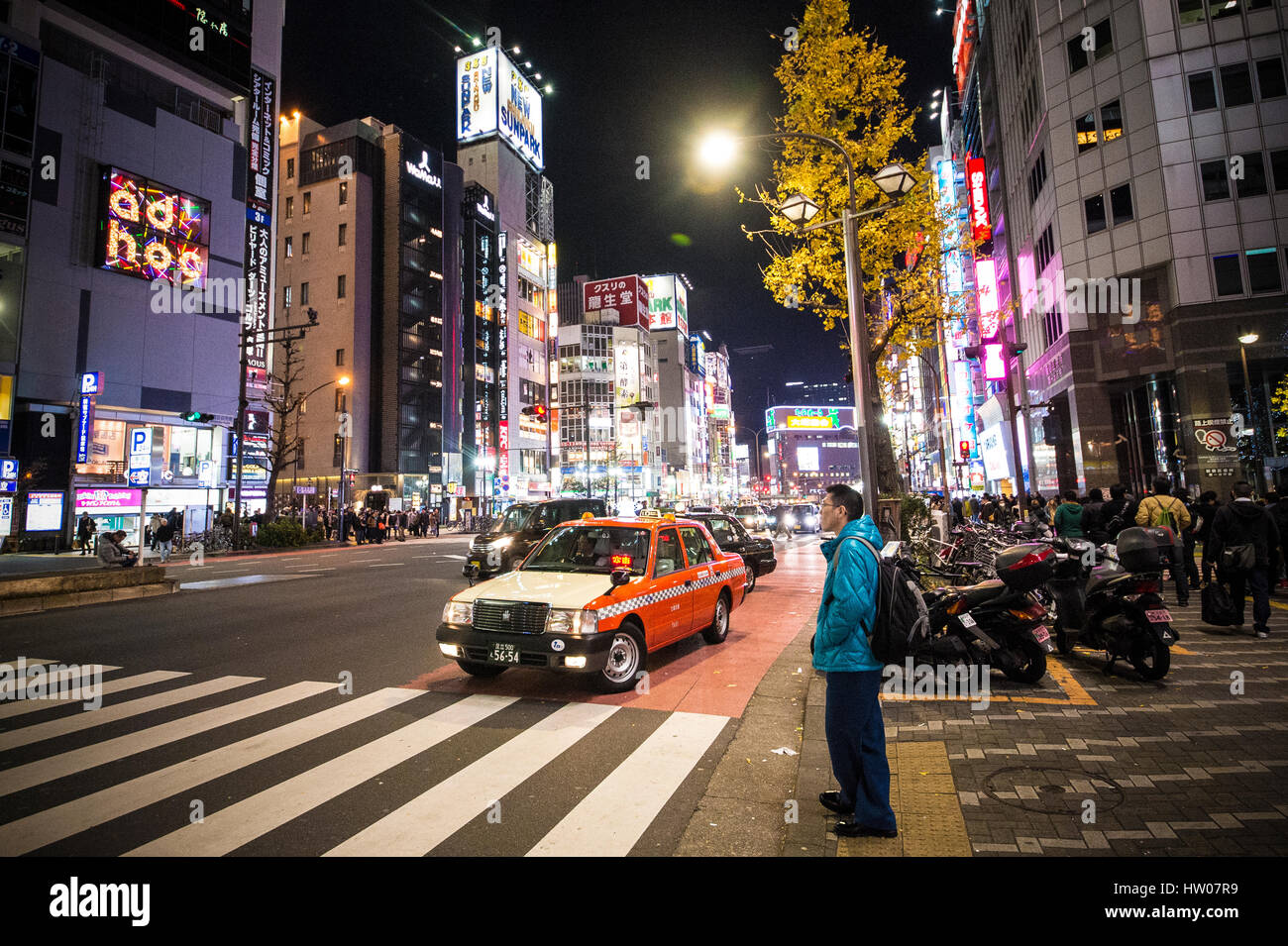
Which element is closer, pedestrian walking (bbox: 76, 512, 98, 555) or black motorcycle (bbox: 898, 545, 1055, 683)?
black motorcycle (bbox: 898, 545, 1055, 683)

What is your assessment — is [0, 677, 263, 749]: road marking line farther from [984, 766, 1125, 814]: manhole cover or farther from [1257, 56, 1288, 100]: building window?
[1257, 56, 1288, 100]: building window

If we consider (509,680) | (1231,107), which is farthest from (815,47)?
(1231,107)

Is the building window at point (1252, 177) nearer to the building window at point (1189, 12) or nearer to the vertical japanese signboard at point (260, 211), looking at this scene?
the building window at point (1189, 12)

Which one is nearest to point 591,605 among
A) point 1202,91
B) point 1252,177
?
point 1252,177

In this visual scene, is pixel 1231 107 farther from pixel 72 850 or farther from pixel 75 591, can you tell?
pixel 75 591

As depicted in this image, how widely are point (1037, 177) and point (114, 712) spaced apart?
41.0 metres

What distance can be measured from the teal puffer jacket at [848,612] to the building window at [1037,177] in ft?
120

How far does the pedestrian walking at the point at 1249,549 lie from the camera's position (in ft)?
26.2

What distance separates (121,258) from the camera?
1251 inches

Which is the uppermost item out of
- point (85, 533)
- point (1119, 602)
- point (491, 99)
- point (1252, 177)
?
point (491, 99)

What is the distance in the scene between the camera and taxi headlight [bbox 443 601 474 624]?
6434 millimetres

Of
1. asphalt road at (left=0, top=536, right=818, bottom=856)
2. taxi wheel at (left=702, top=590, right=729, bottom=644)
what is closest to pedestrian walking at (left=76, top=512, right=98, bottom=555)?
asphalt road at (left=0, top=536, right=818, bottom=856)

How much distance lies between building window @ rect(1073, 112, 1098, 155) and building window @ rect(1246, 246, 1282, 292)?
814 cm

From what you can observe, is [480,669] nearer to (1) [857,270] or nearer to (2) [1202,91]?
(1) [857,270]
